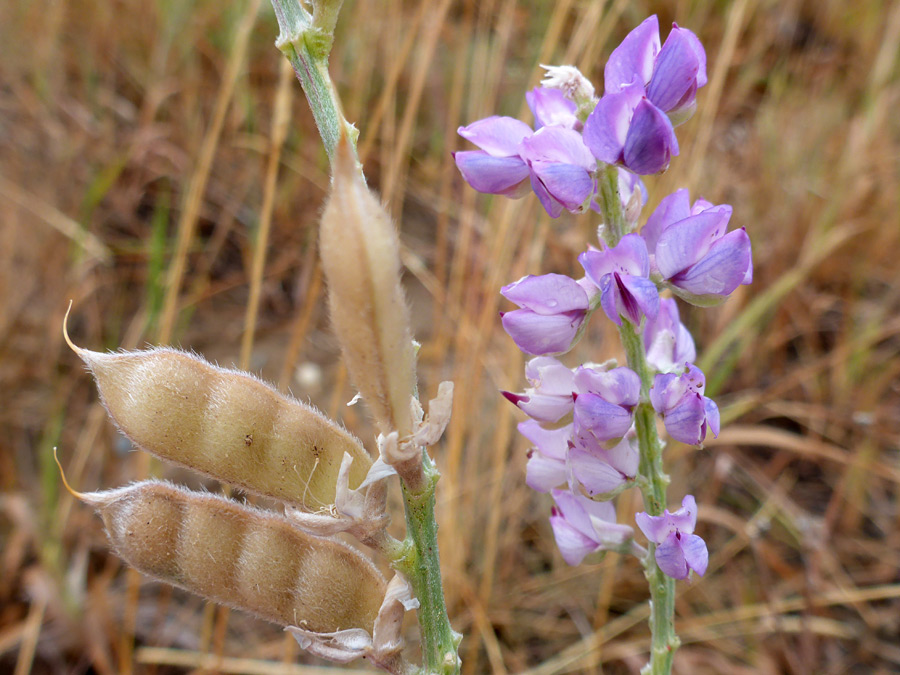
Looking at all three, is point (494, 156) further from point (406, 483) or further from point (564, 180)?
point (406, 483)

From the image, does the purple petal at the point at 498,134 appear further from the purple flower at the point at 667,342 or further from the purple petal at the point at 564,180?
the purple flower at the point at 667,342

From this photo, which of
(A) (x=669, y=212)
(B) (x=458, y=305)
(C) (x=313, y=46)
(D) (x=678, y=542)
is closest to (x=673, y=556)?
(D) (x=678, y=542)

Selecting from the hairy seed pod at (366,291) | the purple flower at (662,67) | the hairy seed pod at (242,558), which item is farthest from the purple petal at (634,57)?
the hairy seed pod at (242,558)

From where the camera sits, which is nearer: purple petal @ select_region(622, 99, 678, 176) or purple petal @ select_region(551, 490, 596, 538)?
purple petal @ select_region(622, 99, 678, 176)

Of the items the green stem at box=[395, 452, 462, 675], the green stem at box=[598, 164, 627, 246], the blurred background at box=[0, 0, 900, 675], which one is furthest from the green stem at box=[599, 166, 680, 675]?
the blurred background at box=[0, 0, 900, 675]

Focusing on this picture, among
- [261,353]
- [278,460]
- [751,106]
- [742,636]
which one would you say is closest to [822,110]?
Answer: [751,106]

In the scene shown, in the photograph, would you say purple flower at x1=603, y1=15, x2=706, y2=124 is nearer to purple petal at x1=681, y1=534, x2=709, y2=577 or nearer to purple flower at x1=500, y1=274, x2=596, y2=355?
purple flower at x1=500, y1=274, x2=596, y2=355
